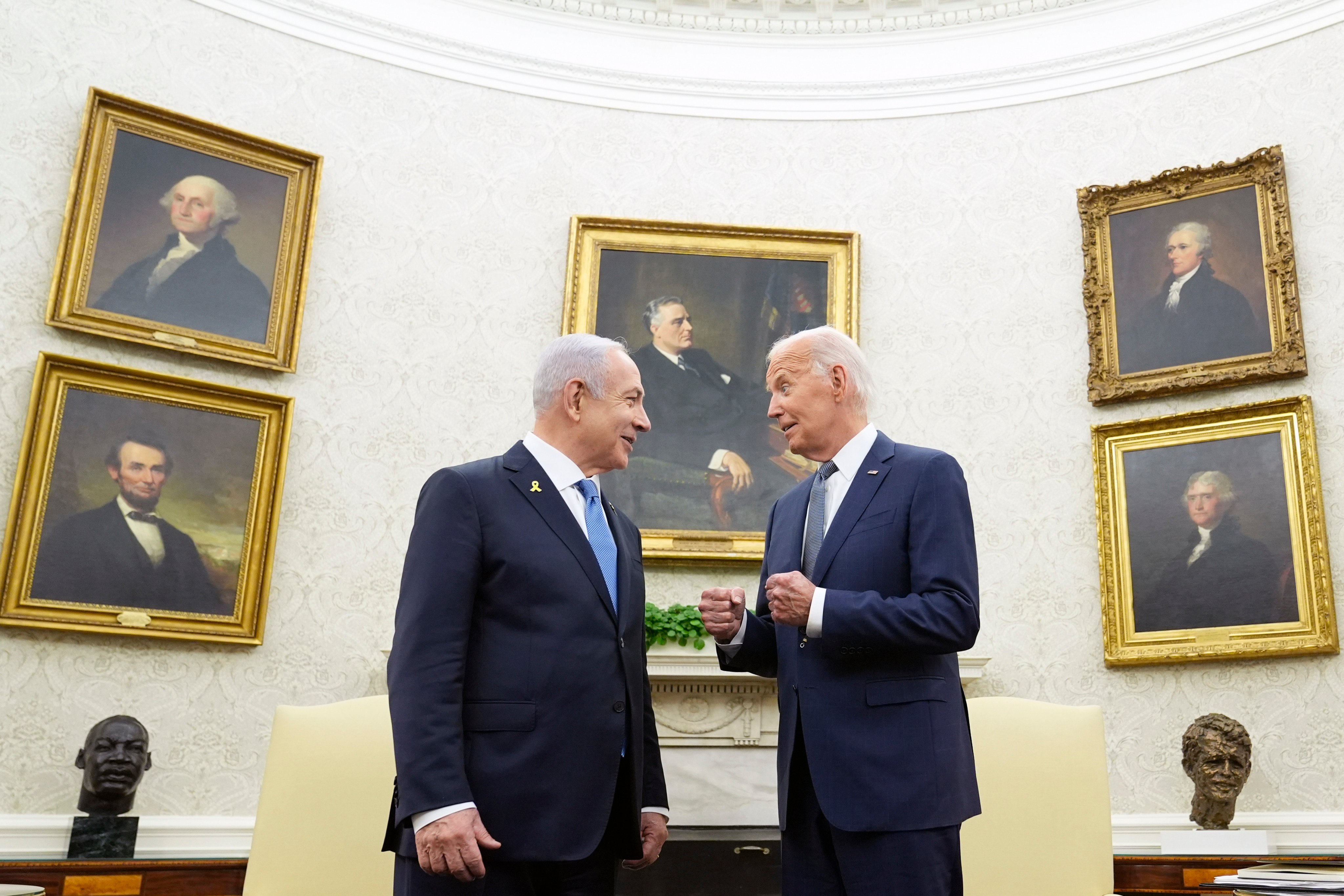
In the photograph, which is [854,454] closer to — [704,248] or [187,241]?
[704,248]

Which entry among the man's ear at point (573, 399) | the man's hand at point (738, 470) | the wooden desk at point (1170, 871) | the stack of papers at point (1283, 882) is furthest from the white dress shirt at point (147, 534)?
the stack of papers at point (1283, 882)

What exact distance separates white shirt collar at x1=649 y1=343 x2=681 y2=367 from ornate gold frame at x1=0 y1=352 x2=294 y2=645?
191 centimetres

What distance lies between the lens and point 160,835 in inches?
192

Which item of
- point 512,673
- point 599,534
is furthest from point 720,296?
point 512,673

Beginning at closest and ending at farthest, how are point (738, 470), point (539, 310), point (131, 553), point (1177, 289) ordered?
point (131, 553), point (1177, 289), point (738, 470), point (539, 310)

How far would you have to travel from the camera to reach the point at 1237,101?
5.81 meters

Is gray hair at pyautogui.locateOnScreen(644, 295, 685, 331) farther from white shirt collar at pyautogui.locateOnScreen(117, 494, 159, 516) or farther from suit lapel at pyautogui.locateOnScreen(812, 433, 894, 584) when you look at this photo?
suit lapel at pyautogui.locateOnScreen(812, 433, 894, 584)

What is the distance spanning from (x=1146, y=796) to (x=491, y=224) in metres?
4.36

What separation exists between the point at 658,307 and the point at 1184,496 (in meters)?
2.83

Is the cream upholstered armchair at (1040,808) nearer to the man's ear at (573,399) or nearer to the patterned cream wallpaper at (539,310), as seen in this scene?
the patterned cream wallpaper at (539,310)

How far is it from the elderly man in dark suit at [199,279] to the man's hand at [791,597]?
3.77 m

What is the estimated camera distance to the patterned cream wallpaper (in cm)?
502

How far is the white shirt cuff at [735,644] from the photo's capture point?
9.48 ft

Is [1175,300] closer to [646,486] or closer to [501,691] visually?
[646,486]
